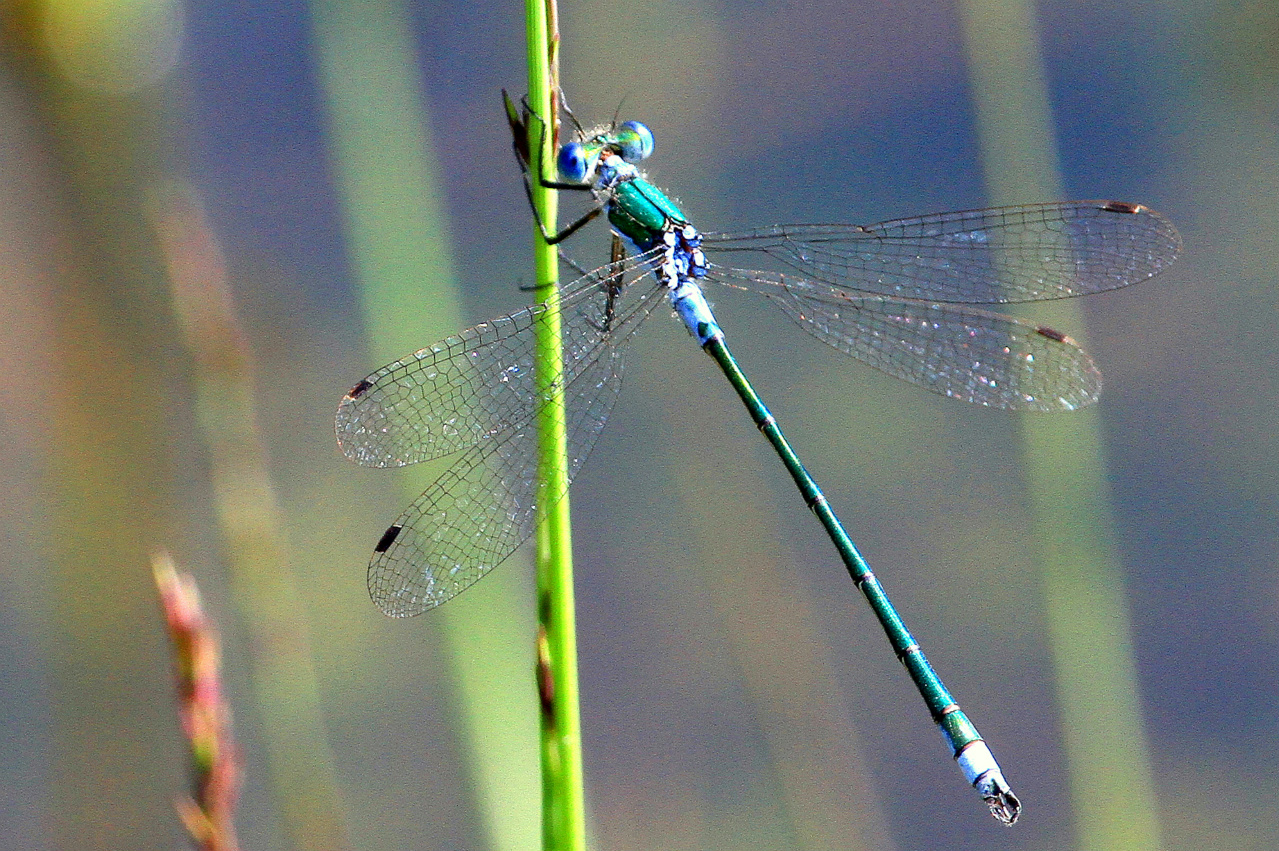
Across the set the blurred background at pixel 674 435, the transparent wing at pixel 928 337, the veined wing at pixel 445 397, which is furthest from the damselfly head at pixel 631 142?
the veined wing at pixel 445 397

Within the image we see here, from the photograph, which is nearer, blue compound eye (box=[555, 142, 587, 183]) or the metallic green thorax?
blue compound eye (box=[555, 142, 587, 183])

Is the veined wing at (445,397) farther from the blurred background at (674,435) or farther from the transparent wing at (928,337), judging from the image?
the blurred background at (674,435)

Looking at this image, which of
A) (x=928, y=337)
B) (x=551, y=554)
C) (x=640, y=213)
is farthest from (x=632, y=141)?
(x=551, y=554)

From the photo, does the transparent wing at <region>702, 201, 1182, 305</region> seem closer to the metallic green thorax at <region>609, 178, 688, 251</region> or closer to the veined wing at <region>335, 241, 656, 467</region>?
the metallic green thorax at <region>609, 178, 688, 251</region>

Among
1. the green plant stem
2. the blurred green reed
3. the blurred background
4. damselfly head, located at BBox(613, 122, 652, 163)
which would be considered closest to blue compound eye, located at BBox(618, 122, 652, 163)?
damselfly head, located at BBox(613, 122, 652, 163)

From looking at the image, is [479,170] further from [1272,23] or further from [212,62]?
[1272,23]

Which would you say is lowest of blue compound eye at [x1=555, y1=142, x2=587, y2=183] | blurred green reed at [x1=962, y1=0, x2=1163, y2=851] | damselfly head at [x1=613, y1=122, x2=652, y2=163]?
blurred green reed at [x1=962, y1=0, x2=1163, y2=851]
